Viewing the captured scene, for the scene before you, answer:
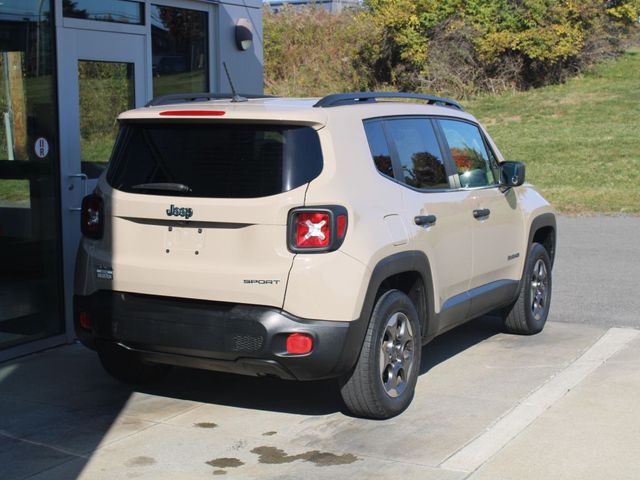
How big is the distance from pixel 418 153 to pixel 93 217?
205 cm

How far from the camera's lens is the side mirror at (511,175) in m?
7.15

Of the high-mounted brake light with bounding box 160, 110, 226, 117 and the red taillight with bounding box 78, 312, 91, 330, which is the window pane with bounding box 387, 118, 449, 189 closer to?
the high-mounted brake light with bounding box 160, 110, 226, 117

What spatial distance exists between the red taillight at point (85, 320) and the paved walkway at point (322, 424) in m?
0.55

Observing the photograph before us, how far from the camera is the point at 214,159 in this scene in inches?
209

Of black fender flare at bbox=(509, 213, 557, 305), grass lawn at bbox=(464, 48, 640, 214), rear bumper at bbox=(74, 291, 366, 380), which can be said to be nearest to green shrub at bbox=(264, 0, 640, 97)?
grass lawn at bbox=(464, 48, 640, 214)

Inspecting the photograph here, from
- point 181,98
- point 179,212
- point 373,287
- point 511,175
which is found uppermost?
point 181,98

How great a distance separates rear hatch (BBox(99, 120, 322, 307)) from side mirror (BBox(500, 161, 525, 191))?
2416 millimetres

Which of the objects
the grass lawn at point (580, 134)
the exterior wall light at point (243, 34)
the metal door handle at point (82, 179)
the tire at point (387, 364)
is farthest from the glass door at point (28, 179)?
the grass lawn at point (580, 134)

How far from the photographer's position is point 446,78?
29578 millimetres

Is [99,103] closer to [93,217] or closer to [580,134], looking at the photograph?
[93,217]

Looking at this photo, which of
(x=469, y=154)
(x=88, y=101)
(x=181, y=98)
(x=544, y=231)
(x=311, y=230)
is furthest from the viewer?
(x=544, y=231)

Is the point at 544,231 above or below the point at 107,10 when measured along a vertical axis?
below

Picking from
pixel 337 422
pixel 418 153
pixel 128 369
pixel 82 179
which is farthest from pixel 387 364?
pixel 82 179

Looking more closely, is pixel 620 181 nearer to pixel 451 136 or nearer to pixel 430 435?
pixel 451 136
